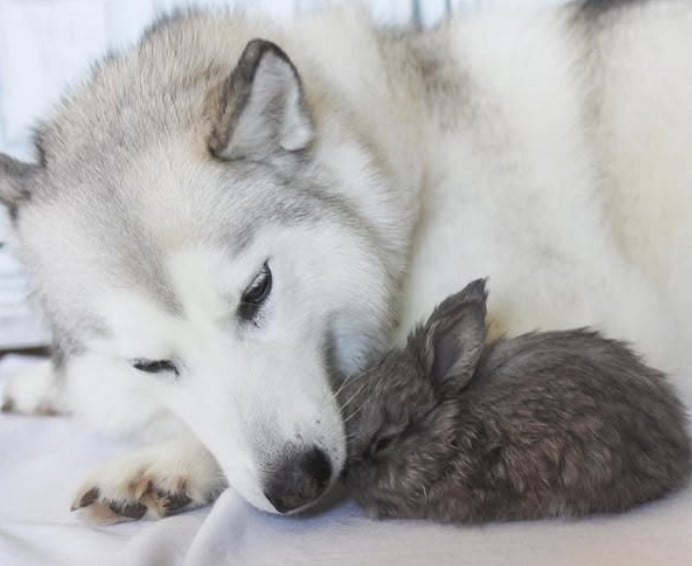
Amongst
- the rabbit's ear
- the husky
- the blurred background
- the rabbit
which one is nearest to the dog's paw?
the husky

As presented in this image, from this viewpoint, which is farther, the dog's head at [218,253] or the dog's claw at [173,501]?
the dog's claw at [173,501]

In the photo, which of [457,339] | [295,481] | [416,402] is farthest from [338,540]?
[457,339]

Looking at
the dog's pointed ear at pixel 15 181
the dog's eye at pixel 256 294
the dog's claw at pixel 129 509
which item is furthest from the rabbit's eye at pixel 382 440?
the dog's pointed ear at pixel 15 181

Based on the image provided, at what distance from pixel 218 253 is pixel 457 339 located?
1.15 ft

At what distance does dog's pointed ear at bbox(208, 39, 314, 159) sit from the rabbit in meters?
0.36

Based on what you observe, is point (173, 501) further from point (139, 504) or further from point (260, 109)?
point (260, 109)

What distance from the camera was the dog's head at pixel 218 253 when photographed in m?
1.28

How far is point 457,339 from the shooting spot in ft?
4.28

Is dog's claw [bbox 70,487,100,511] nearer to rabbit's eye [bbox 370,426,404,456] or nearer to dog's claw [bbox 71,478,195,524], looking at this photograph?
dog's claw [bbox 71,478,195,524]

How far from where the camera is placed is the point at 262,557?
121cm

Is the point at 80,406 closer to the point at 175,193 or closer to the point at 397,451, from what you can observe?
the point at 175,193

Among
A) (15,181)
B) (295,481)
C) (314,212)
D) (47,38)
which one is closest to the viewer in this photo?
(295,481)

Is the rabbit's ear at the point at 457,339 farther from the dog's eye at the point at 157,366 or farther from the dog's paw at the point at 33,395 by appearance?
the dog's paw at the point at 33,395

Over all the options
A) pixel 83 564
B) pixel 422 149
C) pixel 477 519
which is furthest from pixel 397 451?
pixel 422 149
